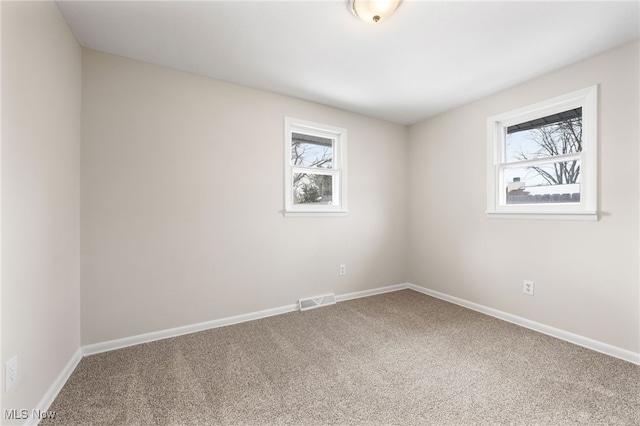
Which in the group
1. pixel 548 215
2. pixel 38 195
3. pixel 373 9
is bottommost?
pixel 548 215

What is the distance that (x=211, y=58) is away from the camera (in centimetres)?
230

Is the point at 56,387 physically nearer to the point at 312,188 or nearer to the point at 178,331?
the point at 178,331

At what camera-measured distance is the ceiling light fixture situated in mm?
1638

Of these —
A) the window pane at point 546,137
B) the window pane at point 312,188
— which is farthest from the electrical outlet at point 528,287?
the window pane at point 312,188

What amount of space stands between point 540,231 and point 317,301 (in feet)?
7.80

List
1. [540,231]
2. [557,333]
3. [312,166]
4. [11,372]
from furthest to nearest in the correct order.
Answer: [312,166]
[540,231]
[557,333]
[11,372]

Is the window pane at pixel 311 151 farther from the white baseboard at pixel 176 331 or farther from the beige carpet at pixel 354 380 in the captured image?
the beige carpet at pixel 354 380

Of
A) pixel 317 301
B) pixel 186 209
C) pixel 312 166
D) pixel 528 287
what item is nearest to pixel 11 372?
pixel 186 209

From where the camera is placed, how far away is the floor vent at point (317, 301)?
3129mm

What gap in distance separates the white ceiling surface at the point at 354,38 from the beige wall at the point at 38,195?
414mm

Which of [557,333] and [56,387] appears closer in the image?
[56,387]

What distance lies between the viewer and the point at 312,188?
3.35m

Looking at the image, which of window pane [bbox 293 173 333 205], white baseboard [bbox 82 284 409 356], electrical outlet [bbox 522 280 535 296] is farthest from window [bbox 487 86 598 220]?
white baseboard [bbox 82 284 409 356]

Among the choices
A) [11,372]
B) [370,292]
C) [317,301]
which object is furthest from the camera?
[370,292]
